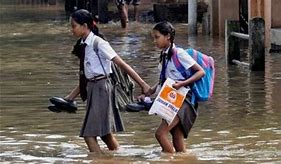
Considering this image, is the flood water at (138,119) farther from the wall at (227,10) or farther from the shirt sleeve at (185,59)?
the wall at (227,10)

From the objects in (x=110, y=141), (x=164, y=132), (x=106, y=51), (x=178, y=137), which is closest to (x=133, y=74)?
(x=106, y=51)

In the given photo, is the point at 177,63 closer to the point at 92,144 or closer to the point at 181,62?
the point at 181,62

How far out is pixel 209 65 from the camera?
9047mm

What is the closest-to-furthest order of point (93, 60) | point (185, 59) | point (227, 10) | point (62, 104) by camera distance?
point (185, 59) → point (93, 60) → point (62, 104) → point (227, 10)

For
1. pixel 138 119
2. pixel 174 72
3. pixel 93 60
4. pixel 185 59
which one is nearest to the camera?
pixel 185 59

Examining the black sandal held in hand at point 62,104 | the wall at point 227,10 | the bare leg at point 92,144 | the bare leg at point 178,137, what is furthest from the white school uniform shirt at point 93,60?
the wall at point 227,10

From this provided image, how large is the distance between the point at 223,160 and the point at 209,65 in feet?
3.05

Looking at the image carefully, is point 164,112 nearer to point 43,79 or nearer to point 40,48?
point 43,79

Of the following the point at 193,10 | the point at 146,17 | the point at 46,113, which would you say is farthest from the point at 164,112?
the point at 146,17

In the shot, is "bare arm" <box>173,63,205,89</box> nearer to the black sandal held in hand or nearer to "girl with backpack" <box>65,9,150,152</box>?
"girl with backpack" <box>65,9,150,152</box>

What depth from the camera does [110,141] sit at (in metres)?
9.50

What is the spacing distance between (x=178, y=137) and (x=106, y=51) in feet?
3.58

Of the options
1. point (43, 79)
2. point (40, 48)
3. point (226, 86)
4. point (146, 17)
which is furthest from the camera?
point (146, 17)

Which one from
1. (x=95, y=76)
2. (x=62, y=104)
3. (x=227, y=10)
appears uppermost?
(x=227, y=10)
